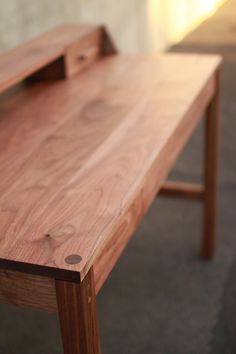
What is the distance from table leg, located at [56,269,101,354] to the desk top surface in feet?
0.15

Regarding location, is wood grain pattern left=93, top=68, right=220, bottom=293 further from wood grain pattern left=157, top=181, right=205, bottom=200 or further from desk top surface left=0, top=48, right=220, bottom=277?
wood grain pattern left=157, top=181, right=205, bottom=200

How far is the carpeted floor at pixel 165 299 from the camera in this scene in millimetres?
1805

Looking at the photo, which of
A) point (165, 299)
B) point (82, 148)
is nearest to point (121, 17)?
point (165, 299)

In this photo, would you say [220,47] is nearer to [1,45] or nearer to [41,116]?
[1,45]

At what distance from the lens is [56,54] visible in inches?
70.6

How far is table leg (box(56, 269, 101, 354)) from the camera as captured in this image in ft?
3.11

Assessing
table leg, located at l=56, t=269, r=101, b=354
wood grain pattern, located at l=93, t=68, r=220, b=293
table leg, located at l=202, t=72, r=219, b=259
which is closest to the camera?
table leg, located at l=56, t=269, r=101, b=354

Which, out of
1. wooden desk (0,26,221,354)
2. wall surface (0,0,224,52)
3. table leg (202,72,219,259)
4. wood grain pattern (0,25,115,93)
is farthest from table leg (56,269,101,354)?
wall surface (0,0,224,52)

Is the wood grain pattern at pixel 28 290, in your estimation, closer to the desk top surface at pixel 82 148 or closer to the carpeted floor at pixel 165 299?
the desk top surface at pixel 82 148

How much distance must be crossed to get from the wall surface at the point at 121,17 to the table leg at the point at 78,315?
1.43m

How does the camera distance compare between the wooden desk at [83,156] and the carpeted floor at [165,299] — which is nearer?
the wooden desk at [83,156]

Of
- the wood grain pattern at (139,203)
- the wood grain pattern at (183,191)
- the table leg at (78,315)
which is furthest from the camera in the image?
the wood grain pattern at (183,191)

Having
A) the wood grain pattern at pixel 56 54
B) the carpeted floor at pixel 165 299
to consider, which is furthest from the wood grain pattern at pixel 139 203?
the carpeted floor at pixel 165 299

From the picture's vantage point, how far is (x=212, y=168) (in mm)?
2131
